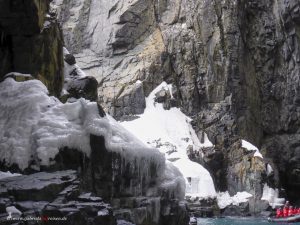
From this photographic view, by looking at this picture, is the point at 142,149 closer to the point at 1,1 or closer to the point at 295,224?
the point at 1,1

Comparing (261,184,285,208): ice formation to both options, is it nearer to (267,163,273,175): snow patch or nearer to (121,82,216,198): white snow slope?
(267,163,273,175): snow patch

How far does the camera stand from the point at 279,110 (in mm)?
57750

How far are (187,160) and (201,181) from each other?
3309 millimetres

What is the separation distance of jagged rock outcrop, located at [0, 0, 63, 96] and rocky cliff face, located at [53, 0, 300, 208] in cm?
3252

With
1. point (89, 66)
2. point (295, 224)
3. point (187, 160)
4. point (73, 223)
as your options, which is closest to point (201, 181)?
point (187, 160)

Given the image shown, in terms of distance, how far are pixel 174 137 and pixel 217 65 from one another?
9.92 metres

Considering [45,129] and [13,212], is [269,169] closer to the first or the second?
[45,129]

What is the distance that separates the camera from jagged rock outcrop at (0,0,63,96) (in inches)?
765

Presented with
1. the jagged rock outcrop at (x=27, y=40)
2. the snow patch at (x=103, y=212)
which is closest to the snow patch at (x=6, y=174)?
the snow patch at (x=103, y=212)

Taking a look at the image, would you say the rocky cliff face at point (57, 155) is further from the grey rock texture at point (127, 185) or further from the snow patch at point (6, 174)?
the snow patch at point (6, 174)

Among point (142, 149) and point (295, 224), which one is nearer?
point (142, 149)

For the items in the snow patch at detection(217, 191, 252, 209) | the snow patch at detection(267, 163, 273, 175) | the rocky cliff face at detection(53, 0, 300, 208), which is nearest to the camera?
the snow patch at detection(217, 191, 252, 209)

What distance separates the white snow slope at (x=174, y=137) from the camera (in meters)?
48.1

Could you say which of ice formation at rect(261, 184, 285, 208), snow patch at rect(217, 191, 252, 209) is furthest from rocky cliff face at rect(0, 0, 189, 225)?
ice formation at rect(261, 184, 285, 208)
